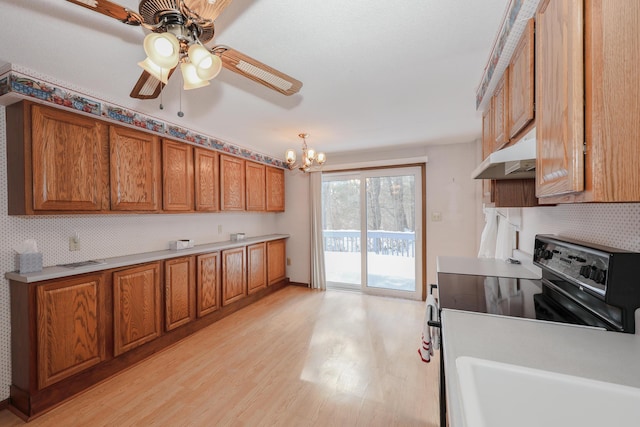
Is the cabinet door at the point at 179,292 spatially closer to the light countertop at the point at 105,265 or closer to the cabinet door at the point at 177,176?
the light countertop at the point at 105,265

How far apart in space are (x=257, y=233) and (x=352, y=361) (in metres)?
2.81

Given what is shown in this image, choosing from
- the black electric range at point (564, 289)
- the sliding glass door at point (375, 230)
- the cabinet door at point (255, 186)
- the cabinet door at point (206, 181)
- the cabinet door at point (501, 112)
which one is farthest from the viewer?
the sliding glass door at point (375, 230)

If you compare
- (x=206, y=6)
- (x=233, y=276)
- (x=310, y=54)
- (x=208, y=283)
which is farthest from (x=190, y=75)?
(x=233, y=276)

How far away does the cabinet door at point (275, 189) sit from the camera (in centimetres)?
442

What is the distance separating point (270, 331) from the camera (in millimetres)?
2977

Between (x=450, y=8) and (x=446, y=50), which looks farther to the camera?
(x=446, y=50)

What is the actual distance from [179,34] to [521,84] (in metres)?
1.52

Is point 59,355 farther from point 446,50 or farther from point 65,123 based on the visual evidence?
point 446,50

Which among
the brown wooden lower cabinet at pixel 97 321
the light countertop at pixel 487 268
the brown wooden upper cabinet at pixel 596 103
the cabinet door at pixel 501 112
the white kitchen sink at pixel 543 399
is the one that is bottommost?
the brown wooden lower cabinet at pixel 97 321

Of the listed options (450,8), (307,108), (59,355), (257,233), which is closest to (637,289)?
(450,8)

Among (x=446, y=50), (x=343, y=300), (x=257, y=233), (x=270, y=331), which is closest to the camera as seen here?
(x=446, y=50)

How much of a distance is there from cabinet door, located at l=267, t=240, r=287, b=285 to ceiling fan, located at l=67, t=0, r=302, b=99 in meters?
3.31

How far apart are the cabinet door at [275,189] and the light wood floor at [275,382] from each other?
6.48ft

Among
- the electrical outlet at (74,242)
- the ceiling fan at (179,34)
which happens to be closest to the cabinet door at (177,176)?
the electrical outlet at (74,242)
